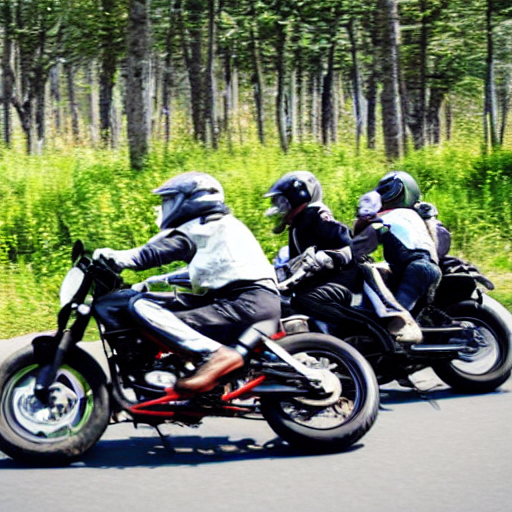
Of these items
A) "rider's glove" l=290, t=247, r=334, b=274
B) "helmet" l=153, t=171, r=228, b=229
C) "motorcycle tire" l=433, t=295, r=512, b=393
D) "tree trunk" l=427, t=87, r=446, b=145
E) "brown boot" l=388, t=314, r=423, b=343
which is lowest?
"tree trunk" l=427, t=87, r=446, b=145

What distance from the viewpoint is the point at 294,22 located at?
92.9 ft

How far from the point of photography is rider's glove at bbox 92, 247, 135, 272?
224 inches

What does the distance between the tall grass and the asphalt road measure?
154 inches

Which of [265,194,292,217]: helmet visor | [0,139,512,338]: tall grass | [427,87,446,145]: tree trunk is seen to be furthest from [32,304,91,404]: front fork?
[427,87,446,145]: tree trunk

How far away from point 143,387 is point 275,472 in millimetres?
848

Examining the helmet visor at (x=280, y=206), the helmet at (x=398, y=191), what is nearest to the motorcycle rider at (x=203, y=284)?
the helmet visor at (x=280, y=206)

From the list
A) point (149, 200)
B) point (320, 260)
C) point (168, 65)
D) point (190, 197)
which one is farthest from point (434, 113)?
point (190, 197)

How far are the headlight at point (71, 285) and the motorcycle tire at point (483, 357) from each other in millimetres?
2880

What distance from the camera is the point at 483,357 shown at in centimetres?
759

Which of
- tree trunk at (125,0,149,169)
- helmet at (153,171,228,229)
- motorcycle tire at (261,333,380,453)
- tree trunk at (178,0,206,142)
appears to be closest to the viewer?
motorcycle tire at (261,333,380,453)

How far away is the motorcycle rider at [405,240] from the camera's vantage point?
733cm

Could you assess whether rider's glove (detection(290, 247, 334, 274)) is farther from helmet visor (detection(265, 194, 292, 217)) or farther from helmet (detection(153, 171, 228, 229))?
helmet (detection(153, 171, 228, 229))

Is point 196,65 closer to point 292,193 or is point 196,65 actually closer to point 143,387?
point 292,193

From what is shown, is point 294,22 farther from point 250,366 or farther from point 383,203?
point 250,366
